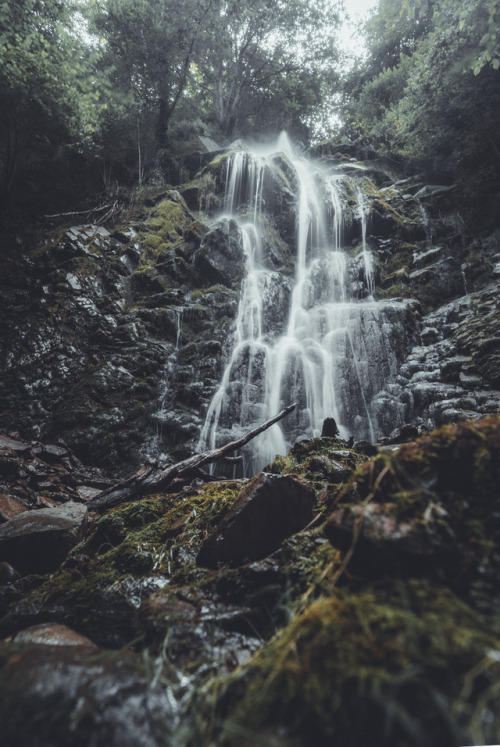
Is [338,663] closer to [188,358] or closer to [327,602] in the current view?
[327,602]

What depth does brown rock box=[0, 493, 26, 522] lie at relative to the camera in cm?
389

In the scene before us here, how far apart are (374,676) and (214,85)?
2716cm

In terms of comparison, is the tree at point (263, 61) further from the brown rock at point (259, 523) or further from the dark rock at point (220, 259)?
the brown rock at point (259, 523)

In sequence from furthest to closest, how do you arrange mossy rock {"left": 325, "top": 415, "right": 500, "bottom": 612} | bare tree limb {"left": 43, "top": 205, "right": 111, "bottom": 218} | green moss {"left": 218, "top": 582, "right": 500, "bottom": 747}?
bare tree limb {"left": 43, "top": 205, "right": 111, "bottom": 218}, mossy rock {"left": 325, "top": 415, "right": 500, "bottom": 612}, green moss {"left": 218, "top": 582, "right": 500, "bottom": 747}

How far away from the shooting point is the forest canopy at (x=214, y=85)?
9.24m

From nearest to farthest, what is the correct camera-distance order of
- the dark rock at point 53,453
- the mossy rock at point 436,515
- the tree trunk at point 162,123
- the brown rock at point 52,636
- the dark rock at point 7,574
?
the mossy rock at point 436,515, the brown rock at point 52,636, the dark rock at point 7,574, the dark rock at point 53,453, the tree trunk at point 162,123

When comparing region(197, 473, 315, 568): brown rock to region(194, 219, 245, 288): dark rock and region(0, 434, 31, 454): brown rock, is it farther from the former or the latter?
region(194, 219, 245, 288): dark rock

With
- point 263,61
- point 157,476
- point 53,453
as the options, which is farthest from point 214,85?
point 157,476

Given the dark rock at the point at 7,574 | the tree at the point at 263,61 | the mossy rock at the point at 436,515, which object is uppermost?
the tree at the point at 263,61

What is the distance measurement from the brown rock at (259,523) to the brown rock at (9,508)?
3379 millimetres

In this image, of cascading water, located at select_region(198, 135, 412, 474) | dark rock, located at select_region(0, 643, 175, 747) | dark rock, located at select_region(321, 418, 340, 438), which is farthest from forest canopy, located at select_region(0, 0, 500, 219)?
dark rock, located at select_region(0, 643, 175, 747)

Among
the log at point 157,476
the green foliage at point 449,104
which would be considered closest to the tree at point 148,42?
the green foliage at point 449,104

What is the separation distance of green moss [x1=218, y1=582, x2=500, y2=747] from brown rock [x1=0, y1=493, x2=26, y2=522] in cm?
432

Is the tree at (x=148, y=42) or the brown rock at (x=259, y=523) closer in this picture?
the brown rock at (x=259, y=523)
